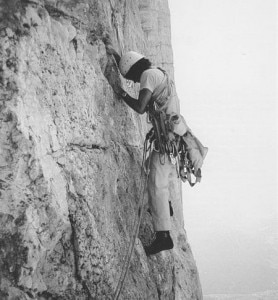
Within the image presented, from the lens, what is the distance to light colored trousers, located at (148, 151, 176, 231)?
436cm

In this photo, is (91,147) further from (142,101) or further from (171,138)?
(171,138)

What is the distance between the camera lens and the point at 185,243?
7312 millimetres

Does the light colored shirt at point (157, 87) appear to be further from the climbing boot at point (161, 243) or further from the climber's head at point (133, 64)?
the climbing boot at point (161, 243)

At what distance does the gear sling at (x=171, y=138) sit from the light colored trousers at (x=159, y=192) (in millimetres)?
96

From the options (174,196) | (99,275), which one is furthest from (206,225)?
(99,275)

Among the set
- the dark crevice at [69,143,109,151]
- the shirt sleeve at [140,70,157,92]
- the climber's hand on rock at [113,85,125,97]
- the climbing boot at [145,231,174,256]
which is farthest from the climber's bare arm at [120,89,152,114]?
the climbing boot at [145,231,174,256]

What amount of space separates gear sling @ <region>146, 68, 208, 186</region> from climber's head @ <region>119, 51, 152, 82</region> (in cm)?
28

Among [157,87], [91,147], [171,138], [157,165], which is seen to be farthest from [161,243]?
[157,87]

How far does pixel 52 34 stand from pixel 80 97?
2.30 feet

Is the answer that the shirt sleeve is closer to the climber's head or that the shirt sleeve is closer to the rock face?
the climber's head

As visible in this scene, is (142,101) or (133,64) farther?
(133,64)

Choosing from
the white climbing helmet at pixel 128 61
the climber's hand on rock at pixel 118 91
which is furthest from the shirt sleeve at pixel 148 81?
the climber's hand on rock at pixel 118 91

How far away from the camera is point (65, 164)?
3238 millimetres

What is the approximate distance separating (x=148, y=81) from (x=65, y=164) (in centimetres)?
155
